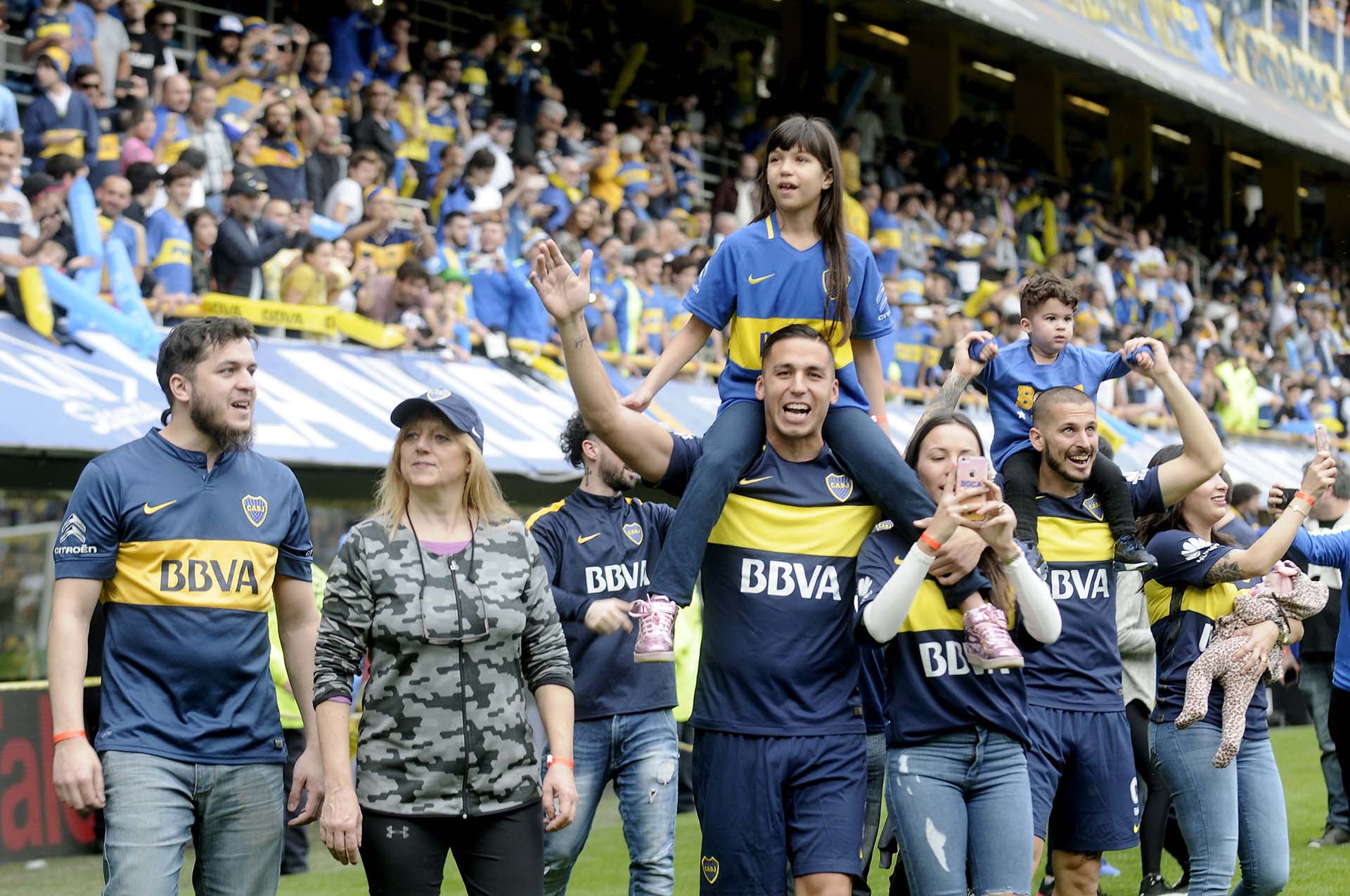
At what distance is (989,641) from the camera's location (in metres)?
4.62

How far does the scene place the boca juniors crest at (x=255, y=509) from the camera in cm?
470

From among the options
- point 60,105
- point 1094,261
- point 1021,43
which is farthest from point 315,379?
point 1094,261

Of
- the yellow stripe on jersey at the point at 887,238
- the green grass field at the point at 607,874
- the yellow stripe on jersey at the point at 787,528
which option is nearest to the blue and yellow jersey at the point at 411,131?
the green grass field at the point at 607,874

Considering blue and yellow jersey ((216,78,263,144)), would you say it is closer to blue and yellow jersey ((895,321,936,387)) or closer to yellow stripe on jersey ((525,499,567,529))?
yellow stripe on jersey ((525,499,567,529))

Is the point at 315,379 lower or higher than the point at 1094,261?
lower

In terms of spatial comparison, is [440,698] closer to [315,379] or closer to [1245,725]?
[1245,725]

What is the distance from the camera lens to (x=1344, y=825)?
397 inches

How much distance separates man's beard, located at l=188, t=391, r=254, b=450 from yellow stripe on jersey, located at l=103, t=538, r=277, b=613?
306 mm

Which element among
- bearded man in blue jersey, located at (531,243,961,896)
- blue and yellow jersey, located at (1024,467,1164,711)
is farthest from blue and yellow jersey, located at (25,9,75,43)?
blue and yellow jersey, located at (1024,467,1164,711)

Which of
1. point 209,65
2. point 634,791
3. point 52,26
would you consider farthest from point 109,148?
point 634,791

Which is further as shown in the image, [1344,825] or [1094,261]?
[1094,261]

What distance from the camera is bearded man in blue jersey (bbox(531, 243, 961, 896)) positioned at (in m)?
4.63

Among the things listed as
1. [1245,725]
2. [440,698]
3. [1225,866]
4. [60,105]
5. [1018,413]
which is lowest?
[1225,866]

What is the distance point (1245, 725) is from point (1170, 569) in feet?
2.09
